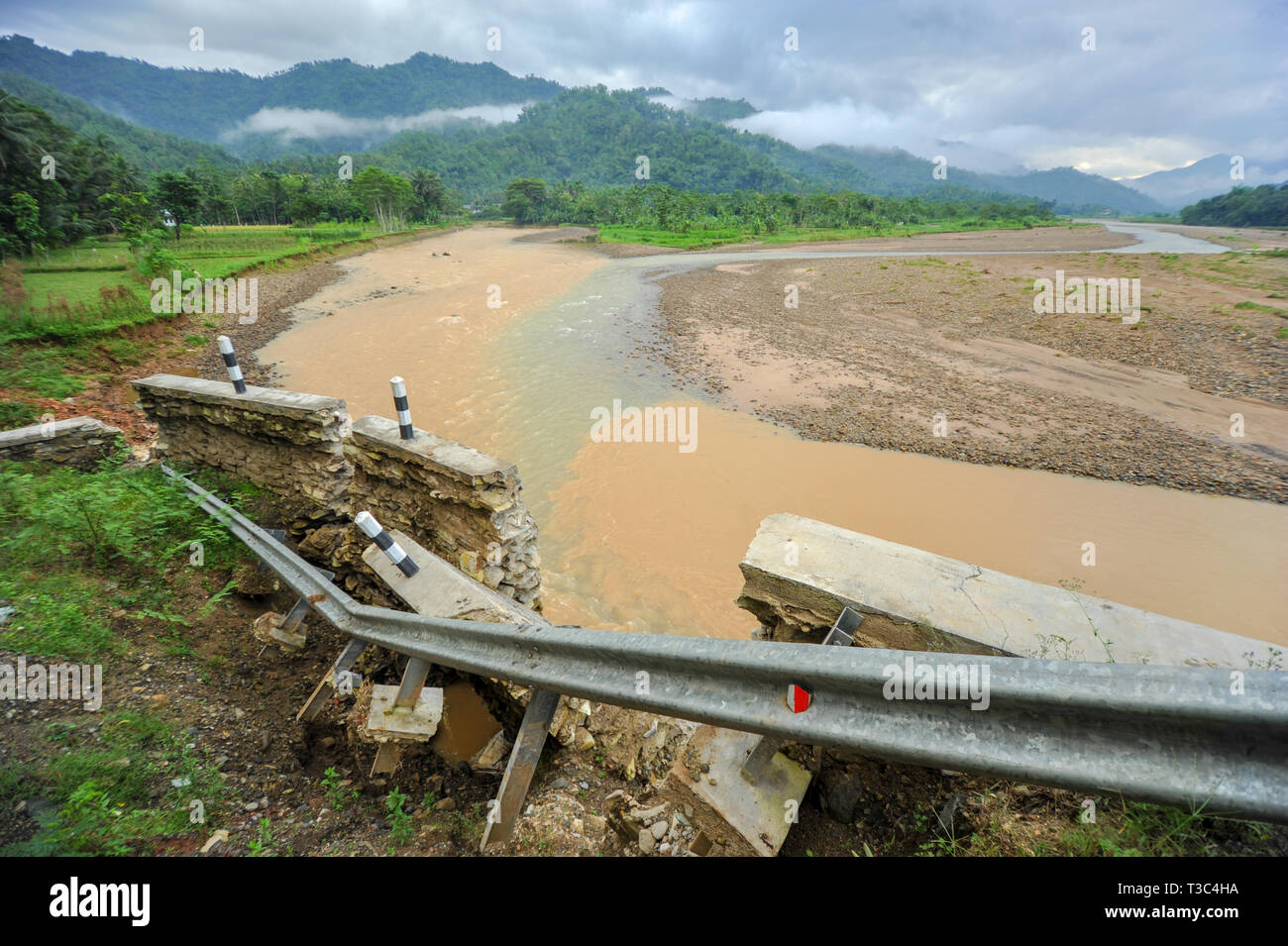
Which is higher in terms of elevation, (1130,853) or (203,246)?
(203,246)

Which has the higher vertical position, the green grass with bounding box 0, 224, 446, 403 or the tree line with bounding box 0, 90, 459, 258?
the tree line with bounding box 0, 90, 459, 258

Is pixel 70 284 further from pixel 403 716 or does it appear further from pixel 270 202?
pixel 270 202

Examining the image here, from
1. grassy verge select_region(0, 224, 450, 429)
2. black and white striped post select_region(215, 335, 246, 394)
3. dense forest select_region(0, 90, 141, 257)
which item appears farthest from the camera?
dense forest select_region(0, 90, 141, 257)

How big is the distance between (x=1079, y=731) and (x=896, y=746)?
0.48m

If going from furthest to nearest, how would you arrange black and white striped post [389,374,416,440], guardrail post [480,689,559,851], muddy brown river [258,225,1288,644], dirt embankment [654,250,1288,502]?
1. dirt embankment [654,250,1288,502]
2. muddy brown river [258,225,1288,644]
3. black and white striped post [389,374,416,440]
4. guardrail post [480,689,559,851]

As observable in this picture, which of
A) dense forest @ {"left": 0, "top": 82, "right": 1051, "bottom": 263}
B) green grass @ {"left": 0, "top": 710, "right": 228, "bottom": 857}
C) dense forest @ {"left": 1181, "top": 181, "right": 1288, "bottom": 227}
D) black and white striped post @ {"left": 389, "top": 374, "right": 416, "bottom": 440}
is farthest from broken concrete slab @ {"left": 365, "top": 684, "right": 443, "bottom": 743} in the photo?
dense forest @ {"left": 1181, "top": 181, "right": 1288, "bottom": 227}

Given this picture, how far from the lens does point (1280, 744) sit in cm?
124

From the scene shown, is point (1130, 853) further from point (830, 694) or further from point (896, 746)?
point (830, 694)

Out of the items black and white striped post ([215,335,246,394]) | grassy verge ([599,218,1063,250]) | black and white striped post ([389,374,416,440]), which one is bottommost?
black and white striped post ([389,374,416,440])

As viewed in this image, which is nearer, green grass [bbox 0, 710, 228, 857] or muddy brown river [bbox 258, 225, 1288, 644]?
green grass [bbox 0, 710, 228, 857]

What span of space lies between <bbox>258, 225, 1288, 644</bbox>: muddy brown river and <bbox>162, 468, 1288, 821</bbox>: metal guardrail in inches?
178

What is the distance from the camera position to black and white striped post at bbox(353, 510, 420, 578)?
3.54 m

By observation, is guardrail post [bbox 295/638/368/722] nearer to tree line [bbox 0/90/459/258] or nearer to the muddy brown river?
the muddy brown river
